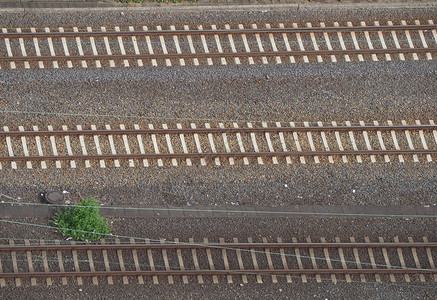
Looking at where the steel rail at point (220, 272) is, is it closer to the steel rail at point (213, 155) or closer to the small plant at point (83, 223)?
the small plant at point (83, 223)

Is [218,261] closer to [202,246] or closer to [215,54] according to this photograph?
[202,246]

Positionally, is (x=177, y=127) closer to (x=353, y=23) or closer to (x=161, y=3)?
(x=161, y=3)

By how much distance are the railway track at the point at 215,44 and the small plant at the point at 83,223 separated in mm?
4140

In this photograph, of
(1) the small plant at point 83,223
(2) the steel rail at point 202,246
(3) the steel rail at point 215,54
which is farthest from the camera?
(3) the steel rail at point 215,54

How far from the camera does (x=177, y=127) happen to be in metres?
20.0

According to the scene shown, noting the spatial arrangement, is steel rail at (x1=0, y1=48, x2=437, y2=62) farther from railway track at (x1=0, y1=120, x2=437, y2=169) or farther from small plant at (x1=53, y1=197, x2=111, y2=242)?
small plant at (x1=53, y1=197, x2=111, y2=242)

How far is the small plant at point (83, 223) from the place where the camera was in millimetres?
18203

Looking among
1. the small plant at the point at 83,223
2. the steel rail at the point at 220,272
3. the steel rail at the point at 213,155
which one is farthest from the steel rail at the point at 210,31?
the steel rail at the point at 220,272

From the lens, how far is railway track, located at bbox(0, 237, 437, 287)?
17.8 m

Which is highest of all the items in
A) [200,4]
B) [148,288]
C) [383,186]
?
[200,4]

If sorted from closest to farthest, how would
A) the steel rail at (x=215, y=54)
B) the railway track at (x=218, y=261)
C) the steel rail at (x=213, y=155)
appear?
1. the railway track at (x=218, y=261)
2. the steel rail at (x=213, y=155)
3. the steel rail at (x=215, y=54)

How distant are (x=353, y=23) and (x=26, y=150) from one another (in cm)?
943

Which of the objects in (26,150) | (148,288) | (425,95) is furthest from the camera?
(425,95)

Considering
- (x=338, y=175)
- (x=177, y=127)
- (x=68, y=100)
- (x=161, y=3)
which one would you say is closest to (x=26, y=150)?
(x=68, y=100)
